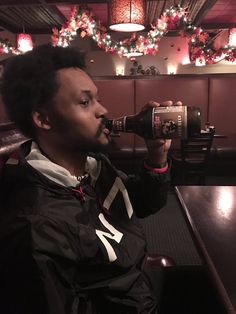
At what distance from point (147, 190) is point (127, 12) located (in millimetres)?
3340

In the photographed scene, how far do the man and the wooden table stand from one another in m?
0.19

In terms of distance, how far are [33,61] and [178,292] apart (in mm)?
906

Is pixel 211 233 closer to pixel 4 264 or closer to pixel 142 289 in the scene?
pixel 142 289

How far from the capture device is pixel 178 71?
10312 millimetres

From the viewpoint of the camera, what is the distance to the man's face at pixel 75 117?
3.10ft

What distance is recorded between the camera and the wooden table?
829mm

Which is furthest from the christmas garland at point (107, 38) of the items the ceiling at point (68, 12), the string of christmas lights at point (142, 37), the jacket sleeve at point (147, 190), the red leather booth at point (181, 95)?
the jacket sleeve at point (147, 190)

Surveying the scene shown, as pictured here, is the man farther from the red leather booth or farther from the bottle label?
the red leather booth

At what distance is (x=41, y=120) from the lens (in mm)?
961

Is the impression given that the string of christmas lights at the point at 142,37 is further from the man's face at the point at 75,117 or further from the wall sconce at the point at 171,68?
the man's face at the point at 75,117

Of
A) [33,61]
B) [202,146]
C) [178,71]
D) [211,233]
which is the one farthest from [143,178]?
[178,71]

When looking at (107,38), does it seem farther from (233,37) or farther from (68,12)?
(233,37)

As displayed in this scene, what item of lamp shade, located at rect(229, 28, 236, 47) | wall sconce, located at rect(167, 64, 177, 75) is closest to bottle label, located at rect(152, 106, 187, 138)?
lamp shade, located at rect(229, 28, 236, 47)

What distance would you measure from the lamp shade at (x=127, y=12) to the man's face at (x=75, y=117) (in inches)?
131
